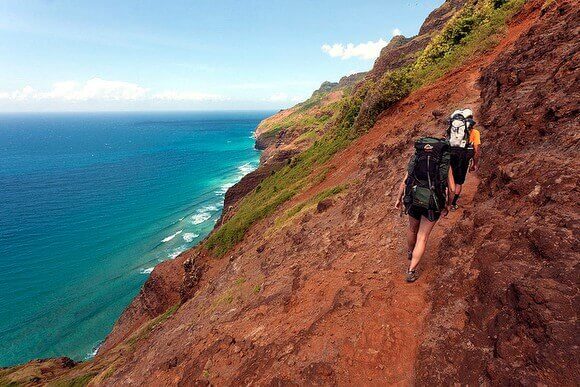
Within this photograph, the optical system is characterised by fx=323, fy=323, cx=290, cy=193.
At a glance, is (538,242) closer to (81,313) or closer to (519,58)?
(519,58)

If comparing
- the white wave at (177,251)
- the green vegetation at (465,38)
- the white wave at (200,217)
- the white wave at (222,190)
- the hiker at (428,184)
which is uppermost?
the green vegetation at (465,38)

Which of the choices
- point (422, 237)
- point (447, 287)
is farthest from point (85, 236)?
point (447, 287)

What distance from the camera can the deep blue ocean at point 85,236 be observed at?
117 ft

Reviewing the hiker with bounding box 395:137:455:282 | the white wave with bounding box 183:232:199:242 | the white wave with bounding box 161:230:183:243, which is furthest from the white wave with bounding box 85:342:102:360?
the hiker with bounding box 395:137:455:282

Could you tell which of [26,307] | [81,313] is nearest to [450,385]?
[81,313]

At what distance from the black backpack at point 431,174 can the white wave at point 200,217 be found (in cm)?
5593

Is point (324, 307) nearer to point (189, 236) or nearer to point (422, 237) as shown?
point (422, 237)

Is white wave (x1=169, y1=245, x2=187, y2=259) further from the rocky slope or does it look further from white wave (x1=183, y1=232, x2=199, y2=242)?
the rocky slope

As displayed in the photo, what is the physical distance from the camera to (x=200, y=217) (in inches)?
2409

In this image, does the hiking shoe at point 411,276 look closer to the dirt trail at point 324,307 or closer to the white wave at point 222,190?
the dirt trail at point 324,307

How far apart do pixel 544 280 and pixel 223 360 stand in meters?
7.06

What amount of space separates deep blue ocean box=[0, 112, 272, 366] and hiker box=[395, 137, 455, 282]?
37.2 meters

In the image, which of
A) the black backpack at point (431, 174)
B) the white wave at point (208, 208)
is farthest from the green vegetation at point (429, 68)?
the white wave at point (208, 208)

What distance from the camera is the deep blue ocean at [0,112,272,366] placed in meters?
35.6
